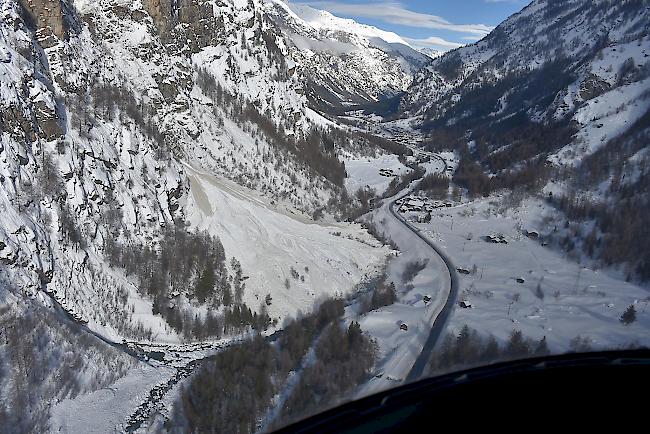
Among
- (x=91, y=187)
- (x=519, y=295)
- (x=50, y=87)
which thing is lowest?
(x=519, y=295)

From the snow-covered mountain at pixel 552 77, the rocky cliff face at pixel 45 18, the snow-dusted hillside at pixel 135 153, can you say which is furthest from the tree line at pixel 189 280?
the snow-covered mountain at pixel 552 77

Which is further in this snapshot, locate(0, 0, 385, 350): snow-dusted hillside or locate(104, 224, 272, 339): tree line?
locate(104, 224, 272, 339): tree line

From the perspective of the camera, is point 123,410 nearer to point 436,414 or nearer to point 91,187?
point 91,187

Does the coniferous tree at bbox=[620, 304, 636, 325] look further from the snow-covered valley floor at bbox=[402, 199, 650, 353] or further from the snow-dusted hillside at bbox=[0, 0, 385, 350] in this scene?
the snow-dusted hillside at bbox=[0, 0, 385, 350]

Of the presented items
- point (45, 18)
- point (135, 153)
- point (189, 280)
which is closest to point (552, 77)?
point (135, 153)

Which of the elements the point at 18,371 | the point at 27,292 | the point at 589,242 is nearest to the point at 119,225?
the point at 27,292

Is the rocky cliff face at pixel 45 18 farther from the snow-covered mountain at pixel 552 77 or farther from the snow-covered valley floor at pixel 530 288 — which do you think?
the snow-covered mountain at pixel 552 77

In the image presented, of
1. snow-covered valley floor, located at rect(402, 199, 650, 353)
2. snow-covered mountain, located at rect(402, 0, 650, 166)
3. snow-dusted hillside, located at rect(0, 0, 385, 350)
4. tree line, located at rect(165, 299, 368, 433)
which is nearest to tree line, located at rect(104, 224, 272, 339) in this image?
snow-dusted hillside, located at rect(0, 0, 385, 350)

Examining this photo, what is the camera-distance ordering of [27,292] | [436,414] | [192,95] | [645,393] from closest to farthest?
1. [436,414]
2. [645,393]
3. [27,292]
4. [192,95]

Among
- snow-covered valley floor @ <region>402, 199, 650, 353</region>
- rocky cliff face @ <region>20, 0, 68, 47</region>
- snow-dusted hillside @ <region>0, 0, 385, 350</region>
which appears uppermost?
rocky cliff face @ <region>20, 0, 68, 47</region>
